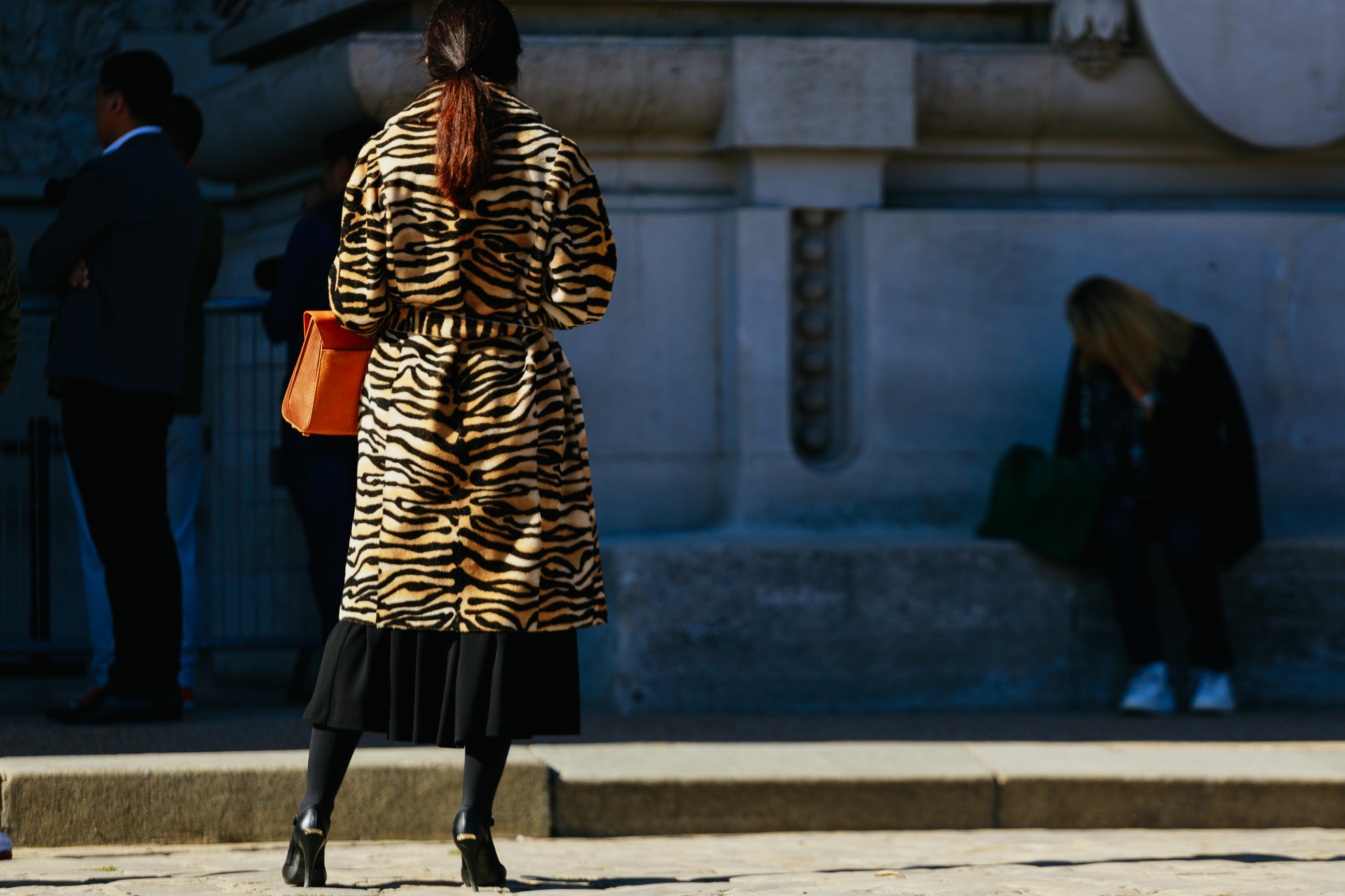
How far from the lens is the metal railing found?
709cm

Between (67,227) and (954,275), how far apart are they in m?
3.28

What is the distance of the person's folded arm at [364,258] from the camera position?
411cm

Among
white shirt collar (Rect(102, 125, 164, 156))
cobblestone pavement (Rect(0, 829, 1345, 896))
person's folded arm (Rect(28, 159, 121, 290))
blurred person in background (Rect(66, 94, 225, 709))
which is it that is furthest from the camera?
blurred person in background (Rect(66, 94, 225, 709))

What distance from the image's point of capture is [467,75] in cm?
413

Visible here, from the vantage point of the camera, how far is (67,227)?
5.94 metres

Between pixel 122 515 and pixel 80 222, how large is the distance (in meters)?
0.91

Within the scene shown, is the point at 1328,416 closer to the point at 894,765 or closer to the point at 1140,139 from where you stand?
the point at 1140,139

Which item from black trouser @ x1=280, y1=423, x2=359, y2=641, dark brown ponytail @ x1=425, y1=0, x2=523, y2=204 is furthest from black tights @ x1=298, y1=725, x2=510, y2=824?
black trouser @ x1=280, y1=423, x2=359, y2=641

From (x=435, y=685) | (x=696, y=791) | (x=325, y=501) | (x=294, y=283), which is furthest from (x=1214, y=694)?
(x=435, y=685)

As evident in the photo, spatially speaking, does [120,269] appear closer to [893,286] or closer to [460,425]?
Answer: [460,425]

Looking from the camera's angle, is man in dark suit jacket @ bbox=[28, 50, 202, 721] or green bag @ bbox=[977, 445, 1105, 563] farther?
green bag @ bbox=[977, 445, 1105, 563]

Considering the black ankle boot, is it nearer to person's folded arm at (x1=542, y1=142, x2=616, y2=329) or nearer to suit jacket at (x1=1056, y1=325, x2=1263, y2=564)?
person's folded arm at (x1=542, y1=142, x2=616, y2=329)

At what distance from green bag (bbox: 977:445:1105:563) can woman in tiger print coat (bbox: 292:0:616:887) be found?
124 inches

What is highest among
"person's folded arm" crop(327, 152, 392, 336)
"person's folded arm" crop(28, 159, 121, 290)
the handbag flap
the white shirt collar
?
the white shirt collar
